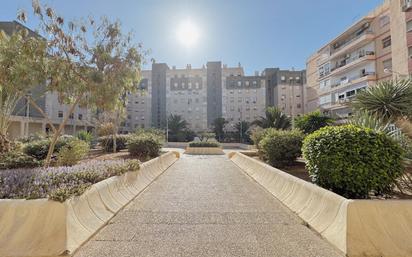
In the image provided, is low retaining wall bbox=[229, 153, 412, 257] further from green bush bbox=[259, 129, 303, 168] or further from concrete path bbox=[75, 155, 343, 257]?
green bush bbox=[259, 129, 303, 168]

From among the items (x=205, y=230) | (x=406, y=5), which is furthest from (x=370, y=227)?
(x=406, y=5)

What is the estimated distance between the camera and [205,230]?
4.38 metres

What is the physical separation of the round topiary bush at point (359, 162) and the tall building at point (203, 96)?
6644 centimetres

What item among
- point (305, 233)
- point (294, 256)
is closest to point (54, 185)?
point (294, 256)

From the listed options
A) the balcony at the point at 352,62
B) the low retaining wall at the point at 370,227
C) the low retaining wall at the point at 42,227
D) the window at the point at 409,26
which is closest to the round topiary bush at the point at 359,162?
the low retaining wall at the point at 370,227

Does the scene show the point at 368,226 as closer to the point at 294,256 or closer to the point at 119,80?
the point at 294,256

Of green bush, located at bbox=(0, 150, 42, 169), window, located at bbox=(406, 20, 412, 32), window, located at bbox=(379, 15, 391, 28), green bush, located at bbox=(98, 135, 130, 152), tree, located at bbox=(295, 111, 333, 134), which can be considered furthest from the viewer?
window, located at bbox=(379, 15, 391, 28)

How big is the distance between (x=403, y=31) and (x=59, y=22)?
32.2m

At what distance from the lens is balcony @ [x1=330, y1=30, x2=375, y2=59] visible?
3316cm

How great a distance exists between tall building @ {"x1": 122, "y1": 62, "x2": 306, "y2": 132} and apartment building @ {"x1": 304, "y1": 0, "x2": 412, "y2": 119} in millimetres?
26204

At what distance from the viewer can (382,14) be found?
31.8m

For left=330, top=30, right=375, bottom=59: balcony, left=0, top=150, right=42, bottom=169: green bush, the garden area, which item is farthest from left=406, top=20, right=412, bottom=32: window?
left=0, top=150, right=42, bottom=169: green bush

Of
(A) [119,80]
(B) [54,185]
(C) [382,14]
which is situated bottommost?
(B) [54,185]

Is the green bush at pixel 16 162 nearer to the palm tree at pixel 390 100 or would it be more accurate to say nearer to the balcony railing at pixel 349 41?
the palm tree at pixel 390 100
